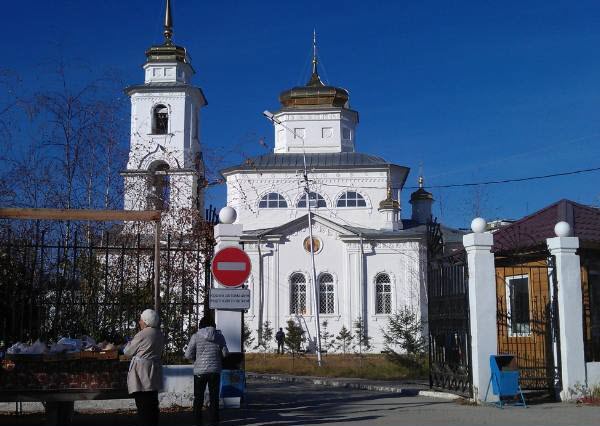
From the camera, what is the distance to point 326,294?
38.6 m

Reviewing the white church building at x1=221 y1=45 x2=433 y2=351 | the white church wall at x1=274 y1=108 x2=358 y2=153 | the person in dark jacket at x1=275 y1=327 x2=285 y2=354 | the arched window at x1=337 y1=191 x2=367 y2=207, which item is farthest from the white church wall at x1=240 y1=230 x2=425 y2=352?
the white church wall at x1=274 y1=108 x2=358 y2=153

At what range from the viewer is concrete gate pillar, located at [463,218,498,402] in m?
13.0

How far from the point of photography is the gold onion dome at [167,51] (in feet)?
133

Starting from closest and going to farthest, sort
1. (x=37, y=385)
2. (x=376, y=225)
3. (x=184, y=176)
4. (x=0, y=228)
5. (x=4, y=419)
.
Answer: (x=37, y=385) → (x=4, y=419) → (x=0, y=228) → (x=184, y=176) → (x=376, y=225)

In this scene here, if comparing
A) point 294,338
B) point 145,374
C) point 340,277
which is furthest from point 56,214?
point 340,277

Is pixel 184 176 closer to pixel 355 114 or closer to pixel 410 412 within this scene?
pixel 410 412

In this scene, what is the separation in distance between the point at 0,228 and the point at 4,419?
5.69m

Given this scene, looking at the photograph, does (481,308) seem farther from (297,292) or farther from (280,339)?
(297,292)

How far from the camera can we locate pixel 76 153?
1440 centimetres

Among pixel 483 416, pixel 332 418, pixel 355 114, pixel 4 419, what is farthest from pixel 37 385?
pixel 355 114

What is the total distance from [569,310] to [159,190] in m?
9.61

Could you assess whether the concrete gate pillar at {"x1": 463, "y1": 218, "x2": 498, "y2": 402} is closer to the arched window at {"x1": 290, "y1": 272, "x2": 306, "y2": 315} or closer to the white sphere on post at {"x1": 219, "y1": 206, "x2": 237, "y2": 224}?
the white sphere on post at {"x1": 219, "y1": 206, "x2": 237, "y2": 224}

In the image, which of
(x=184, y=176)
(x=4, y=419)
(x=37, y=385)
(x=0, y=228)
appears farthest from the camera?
(x=184, y=176)

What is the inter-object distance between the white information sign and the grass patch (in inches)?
397
